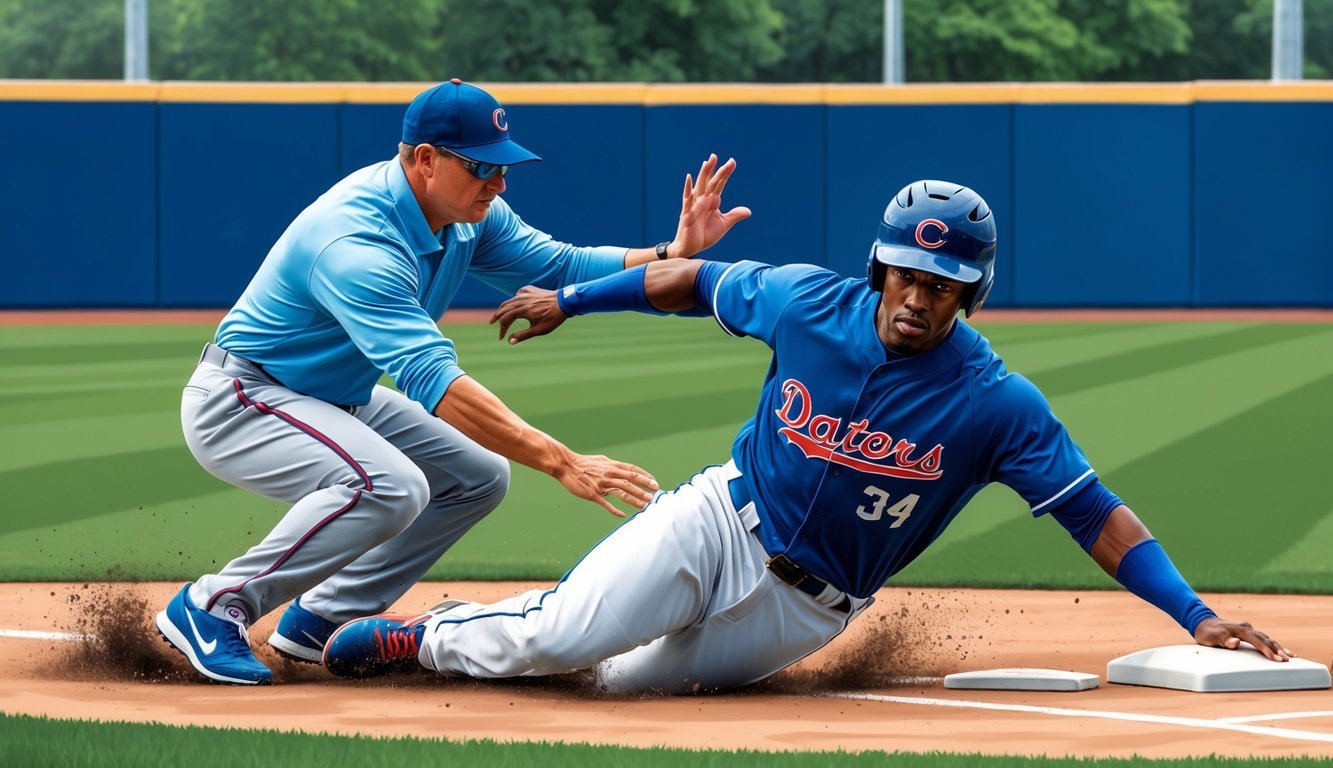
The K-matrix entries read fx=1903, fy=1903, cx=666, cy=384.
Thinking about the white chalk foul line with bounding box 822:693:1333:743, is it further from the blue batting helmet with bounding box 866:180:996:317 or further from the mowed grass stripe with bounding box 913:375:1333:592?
the mowed grass stripe with bounding box 913:375:1333:592

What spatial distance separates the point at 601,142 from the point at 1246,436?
12406mm

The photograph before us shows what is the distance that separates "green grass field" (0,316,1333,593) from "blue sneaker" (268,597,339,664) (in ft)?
5.46

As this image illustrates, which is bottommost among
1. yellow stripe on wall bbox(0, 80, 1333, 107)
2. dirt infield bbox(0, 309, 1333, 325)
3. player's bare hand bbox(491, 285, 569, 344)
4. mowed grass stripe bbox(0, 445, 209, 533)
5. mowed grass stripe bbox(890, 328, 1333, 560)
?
dirt infield bbox(0, 309, 1333, 325)

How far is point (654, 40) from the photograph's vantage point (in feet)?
145

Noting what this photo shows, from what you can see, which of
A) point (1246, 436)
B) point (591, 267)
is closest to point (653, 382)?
point (1246, 436)

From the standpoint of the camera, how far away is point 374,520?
213 inches

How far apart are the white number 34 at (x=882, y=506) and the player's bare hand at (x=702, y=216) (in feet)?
4.62

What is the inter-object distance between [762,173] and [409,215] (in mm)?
18010

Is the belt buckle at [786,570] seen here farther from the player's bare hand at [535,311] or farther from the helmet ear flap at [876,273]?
the player's bare hand at [535,311]

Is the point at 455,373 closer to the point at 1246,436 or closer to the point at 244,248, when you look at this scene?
the point at 1246,436

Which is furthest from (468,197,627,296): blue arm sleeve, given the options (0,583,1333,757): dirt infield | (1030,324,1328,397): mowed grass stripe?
(1030,324,1328,397): mowed grass stripe

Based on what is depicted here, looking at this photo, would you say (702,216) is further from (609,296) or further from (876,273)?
(876,273)

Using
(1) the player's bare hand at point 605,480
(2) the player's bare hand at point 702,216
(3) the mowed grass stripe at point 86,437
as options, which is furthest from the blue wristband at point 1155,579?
(3) the mowed grass stripe at point 86,437

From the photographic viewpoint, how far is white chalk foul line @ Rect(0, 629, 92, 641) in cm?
613
